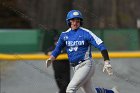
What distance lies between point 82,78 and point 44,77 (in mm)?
2528

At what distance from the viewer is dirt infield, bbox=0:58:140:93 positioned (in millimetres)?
10367

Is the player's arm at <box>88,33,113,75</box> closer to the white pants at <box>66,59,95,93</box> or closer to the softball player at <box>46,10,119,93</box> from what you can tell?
the softball player at <box>46,10,119,93</box>

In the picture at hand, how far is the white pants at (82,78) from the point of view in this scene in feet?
26.4

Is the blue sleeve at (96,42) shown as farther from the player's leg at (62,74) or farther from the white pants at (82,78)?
the player's leg at (62,74)

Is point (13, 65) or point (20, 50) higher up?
point (13, 65)

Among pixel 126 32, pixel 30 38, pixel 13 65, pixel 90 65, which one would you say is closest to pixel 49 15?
pixel 30 38

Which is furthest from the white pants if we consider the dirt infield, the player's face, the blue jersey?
the dirt infield

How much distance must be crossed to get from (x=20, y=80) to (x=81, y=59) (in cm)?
263

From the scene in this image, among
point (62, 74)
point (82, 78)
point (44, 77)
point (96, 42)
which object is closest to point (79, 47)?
point (96, 42)

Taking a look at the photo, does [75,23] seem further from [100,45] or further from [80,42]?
[100,45]

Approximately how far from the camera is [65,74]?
34.2 ft

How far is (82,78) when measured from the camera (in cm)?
808

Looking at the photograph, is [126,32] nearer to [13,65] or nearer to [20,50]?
[20,50]

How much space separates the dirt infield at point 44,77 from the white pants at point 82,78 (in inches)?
82.3
